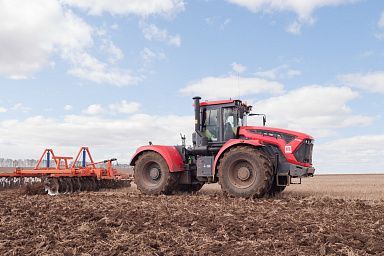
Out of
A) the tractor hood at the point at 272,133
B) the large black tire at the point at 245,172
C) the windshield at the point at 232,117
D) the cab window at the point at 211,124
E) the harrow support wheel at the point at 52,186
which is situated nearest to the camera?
the large black tire at the point at 245,172

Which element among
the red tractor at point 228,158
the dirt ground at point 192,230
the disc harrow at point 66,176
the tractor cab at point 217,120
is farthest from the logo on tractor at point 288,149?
the disc harrow at point 66,176

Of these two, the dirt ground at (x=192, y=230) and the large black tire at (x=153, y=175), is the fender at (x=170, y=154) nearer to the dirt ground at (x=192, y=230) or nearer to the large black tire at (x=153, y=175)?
the large black tire at (x=153, y=175)

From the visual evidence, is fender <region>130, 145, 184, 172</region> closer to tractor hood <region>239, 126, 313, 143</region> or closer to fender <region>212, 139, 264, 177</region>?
fender <region>212, 139, 264, 177</region>

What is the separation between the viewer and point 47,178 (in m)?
16.1

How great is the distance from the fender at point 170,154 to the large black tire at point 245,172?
1.72 m

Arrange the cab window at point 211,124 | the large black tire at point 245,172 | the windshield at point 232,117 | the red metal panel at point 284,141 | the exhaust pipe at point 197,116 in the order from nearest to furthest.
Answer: the large black tire at point 245,172, the red metal panel at point 284,141, the windshield at point 232,117, the cab window at point 211,124, the exhaust pipe at point 197,116

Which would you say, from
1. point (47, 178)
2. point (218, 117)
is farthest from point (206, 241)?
point (47, 178)

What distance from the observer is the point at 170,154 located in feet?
44.9

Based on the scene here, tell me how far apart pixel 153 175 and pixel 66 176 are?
414cm

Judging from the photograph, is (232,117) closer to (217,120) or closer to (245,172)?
(217,120)

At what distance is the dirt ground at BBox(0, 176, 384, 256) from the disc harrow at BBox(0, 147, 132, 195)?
5973 mm

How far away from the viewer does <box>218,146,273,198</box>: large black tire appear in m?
11.7

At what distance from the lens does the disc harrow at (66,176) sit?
1606cm

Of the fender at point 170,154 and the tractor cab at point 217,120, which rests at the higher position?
the tractor cab at point 217,120
